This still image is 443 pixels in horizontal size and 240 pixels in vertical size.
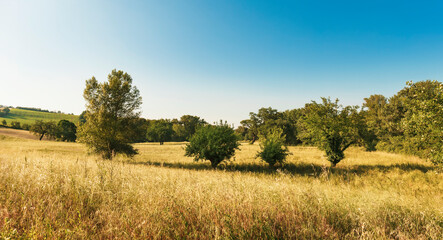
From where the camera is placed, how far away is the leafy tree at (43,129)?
208 ft

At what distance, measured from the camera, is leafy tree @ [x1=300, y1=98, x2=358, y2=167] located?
17406mm

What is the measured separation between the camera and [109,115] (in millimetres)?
19156

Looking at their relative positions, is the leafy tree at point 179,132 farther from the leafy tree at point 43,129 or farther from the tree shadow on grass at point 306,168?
the tree shadow on grass at point 306,168

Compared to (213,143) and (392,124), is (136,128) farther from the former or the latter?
(392,124)

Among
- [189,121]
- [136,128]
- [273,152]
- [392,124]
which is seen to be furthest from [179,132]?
[392,124]

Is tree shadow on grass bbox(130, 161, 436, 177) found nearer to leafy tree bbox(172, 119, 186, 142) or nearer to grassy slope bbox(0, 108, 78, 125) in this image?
leafy tree bbox(172, 119, 186, 142)

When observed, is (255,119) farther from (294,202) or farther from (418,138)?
(294,202)

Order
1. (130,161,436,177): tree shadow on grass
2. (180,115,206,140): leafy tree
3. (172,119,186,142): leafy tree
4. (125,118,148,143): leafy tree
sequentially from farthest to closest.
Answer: (180,115,206,140): leafy tree → (172,119,186,142): leafy tree → (125,118,148,143): leafy tree → (130,161,436,177): tree shadow on grass

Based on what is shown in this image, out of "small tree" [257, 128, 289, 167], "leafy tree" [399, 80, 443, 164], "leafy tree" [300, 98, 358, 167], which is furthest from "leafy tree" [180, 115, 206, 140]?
"leafy tree" [399, 80, 443, 164]

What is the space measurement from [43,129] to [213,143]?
8100cm

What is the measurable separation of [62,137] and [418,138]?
301 feet

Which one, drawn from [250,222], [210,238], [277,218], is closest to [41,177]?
[210,238]

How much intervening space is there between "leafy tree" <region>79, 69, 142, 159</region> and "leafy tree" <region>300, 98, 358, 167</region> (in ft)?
67.6

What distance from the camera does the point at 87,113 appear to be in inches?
746
